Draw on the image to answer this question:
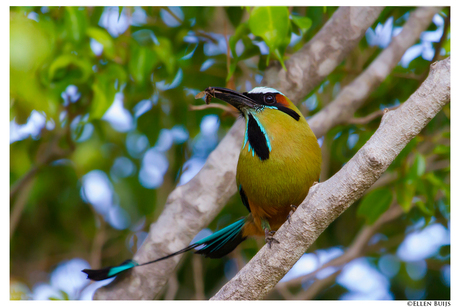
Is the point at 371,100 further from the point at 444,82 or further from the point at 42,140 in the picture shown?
the point at 42,140

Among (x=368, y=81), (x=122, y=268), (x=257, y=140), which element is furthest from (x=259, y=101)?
(x=122, y=268)

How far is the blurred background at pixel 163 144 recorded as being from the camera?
9.47ft

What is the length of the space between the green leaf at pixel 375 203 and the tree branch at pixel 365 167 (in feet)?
4.39

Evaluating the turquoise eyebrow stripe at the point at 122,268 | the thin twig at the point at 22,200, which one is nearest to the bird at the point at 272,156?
the turquoise eyebrow stripe at the point at 122,268

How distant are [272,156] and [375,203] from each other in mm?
1135

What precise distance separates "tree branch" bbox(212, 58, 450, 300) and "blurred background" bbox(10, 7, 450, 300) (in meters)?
1.12

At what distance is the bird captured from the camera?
2.43 meters

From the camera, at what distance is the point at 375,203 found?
315cm

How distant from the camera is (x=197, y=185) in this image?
3.03m

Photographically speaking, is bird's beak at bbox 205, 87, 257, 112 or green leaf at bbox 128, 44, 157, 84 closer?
bird's beak at bbox 205, 87, 257, 112

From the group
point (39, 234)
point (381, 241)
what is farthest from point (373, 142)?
point (39, 234)

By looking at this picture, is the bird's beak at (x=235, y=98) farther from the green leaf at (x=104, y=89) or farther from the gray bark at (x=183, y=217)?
the green leaf at (x=104, y=89)

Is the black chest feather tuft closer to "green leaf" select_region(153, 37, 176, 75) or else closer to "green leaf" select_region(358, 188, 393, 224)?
"green leaf" select_region(153, 37, 176, 75)

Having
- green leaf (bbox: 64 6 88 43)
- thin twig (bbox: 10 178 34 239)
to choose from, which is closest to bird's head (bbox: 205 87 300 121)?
green leaf (bbox: 64 6 88 43)
